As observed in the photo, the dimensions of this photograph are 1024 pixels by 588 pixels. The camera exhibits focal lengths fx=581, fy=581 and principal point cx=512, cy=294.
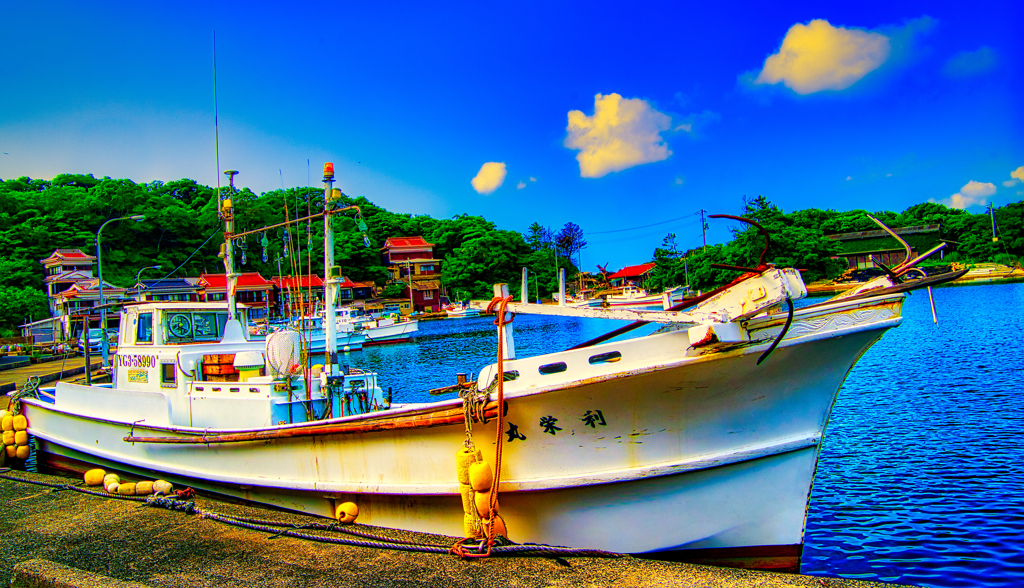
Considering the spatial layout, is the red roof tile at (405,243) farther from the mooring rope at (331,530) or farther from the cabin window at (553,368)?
the cabin window at (553,368)

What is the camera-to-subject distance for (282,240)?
48.8 metres

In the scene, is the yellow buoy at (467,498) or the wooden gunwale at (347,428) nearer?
the yellow buoy at (467,498)

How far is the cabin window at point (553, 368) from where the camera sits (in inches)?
200

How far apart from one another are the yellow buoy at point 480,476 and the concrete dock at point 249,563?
0.64m

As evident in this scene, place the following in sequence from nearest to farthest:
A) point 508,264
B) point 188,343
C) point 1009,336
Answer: point 188,343 → point 1009,336 → point 508,264

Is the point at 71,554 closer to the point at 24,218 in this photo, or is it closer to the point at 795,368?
the point at 795,368

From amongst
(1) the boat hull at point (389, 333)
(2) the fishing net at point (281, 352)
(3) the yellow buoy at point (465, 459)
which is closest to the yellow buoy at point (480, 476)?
(3) the yellow buoy at point (465, 459)

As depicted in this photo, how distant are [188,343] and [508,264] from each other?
6891 cm

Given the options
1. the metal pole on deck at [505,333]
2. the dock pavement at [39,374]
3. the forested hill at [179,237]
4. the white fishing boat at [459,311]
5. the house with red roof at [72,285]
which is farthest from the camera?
the white fishing boat at [459,311]

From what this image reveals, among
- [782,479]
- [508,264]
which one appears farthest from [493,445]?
[508,264]

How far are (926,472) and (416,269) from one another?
70.0 meters

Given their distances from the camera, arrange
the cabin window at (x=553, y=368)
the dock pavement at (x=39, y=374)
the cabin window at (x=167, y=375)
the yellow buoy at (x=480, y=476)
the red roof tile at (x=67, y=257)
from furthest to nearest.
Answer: the red roof tile at (x=67, y=257)
the dock pavement at (x=39, y=374)
the cabin window at (x=167, y=375)
the cabin window at (x=553, y=368)
the yellow buoy at (x=480, y=476)

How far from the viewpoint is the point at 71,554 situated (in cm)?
559

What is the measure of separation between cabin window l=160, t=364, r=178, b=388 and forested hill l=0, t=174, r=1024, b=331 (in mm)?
41445
